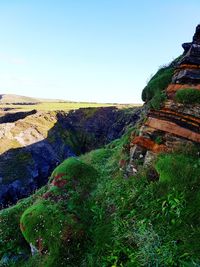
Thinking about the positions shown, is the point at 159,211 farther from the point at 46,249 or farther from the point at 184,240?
the point at 46,249

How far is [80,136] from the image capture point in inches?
3041

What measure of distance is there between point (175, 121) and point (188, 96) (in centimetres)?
108

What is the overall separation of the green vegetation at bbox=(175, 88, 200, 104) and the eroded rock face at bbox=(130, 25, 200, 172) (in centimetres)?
15

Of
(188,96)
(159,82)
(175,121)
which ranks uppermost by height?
(159,82)

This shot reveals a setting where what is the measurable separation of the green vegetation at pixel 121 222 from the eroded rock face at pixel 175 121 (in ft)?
2.30

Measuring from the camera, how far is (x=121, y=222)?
411 inches

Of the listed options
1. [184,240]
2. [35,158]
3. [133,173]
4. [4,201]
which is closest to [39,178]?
[35,158]

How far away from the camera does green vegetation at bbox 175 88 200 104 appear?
40.1 ft

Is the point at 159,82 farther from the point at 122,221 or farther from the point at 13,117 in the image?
the point at 13,117

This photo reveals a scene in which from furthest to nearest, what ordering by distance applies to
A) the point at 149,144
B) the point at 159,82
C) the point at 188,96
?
the point at 159,82
the point at 149,144
the point at 188,96

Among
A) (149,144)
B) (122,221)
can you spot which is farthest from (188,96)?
(122,221)

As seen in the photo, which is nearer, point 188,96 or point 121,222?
point 121,222

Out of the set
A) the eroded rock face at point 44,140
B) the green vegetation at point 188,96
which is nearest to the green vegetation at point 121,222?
the green vegetation at point 188,96

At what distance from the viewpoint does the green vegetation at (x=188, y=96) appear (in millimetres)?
12211
